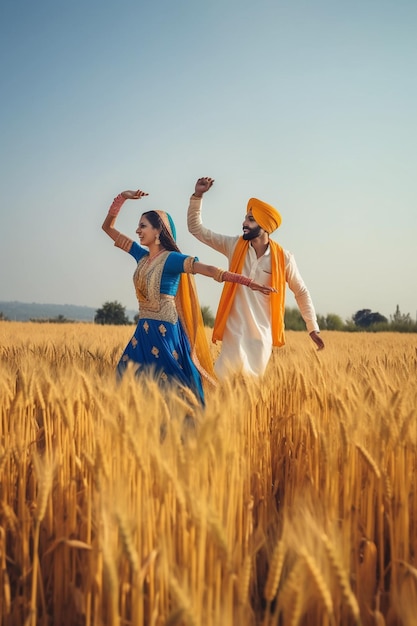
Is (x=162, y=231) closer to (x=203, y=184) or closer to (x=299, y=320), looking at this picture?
(x=203, y=184)

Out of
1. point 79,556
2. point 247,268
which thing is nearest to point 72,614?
point 79,556

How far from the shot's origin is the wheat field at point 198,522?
0.91 meters

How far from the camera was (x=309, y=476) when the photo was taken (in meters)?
1.69

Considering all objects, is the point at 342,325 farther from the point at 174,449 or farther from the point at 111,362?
the point at 174,449

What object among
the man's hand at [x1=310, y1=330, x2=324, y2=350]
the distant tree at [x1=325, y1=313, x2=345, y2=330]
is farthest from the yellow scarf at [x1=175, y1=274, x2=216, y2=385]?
the distant tree at [x1=325, y1=313, x2=345, y2=330]

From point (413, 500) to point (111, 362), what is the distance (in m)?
2.92

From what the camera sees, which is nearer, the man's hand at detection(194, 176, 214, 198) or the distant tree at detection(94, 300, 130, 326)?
the man's hand at detection(194, 176, 214, 198)

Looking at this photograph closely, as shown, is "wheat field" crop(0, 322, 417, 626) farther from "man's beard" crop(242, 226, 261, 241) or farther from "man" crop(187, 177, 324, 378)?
"man's beard" crop(242, 226, 261, 241)

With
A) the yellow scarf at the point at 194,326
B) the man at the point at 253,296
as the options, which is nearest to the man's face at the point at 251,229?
Answer: the man at the point at 253,296

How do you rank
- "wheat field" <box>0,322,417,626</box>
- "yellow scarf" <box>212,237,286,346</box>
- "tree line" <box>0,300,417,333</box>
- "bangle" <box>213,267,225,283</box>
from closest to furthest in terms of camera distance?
"wheat field" <box>0,322,417,626</box>, "bangle" <box>213,267,225,283</box>, "yellow scarf" <box>212,237,286,346</box>, "tree line" <box>0,300,417,333</box>

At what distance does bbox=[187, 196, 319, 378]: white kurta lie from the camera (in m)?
3.85

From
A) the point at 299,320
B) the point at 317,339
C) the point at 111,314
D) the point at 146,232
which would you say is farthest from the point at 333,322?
the point at 146,232

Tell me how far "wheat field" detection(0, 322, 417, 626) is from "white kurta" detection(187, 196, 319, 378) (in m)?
1.89

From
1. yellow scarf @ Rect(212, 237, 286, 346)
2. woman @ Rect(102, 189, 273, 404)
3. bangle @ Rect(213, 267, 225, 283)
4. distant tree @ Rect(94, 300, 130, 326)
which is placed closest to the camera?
bangle @ Rect(213, 267, 225, 283)
